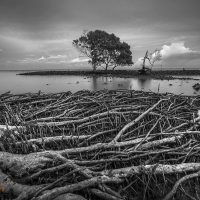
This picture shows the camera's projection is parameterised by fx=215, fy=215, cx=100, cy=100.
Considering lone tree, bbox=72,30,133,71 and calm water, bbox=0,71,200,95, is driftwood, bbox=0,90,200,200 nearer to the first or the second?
calm water, bbox=0,71,200,95

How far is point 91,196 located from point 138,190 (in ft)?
2.42

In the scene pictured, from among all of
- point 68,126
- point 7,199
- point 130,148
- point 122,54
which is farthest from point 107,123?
point 122,54

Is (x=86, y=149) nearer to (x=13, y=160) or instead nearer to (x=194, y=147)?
(x=13, y=160)

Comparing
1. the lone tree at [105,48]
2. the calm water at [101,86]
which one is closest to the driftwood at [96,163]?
the calm water at [101,86]

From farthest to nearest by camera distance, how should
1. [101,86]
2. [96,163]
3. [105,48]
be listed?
[105,48], [101,86], [96,163]

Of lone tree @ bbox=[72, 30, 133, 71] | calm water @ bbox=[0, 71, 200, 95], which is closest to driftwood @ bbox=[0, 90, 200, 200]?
calm water @ bbox=[0, 71, 200, 95]

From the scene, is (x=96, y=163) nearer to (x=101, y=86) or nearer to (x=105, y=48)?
(x=101, y=86)

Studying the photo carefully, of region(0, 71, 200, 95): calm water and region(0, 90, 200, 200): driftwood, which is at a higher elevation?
region(0, 90, 200, 200): driftwood

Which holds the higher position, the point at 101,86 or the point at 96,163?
the point at 96,163

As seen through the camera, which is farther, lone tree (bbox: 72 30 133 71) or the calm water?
lone tree (bbox: 72 30 133 71)

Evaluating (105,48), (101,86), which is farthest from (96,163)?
(105,48)

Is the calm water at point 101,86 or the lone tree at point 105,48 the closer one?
the calm water at point 101,86

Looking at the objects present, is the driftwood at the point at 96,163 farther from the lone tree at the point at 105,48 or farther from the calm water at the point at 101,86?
the lone tree at the point at 105,48

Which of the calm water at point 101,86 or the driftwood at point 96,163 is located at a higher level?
the driftwood at point 96,163
